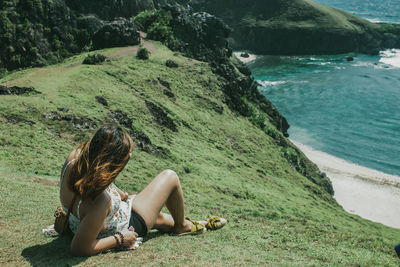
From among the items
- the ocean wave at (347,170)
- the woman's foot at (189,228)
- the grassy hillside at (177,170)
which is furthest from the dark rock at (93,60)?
the ocean wave at (347,170)

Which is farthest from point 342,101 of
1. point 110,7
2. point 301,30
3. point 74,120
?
point 74,120

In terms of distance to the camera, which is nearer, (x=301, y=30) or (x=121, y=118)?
(x=121, y=118)

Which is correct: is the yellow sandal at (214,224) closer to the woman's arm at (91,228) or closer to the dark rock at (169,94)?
the woman's arm at (91,228)

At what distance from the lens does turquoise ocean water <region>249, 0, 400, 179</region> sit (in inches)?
2256

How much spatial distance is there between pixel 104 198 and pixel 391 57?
137 metres

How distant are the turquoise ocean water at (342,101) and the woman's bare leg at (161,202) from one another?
162 ft

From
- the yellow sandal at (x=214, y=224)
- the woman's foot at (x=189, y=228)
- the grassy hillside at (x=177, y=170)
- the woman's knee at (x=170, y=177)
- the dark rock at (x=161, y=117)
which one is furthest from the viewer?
the dark rock at (x=161, y=117)

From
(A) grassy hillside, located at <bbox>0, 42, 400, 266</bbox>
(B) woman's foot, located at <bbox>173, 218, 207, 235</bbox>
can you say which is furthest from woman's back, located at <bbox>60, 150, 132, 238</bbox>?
(B) woman's foot, located at <bbox>173, 218, 207, 235</bbox>

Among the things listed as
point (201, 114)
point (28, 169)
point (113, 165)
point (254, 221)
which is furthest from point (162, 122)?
point (113, 165)

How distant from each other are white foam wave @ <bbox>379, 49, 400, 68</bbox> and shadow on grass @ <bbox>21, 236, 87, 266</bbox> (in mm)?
122744

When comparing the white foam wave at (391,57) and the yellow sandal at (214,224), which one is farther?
the white foam wave at (391,57)

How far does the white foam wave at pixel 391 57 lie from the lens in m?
112

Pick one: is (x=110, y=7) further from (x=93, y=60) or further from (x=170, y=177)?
(x=170, y=177)

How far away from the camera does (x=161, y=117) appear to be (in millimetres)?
26172
